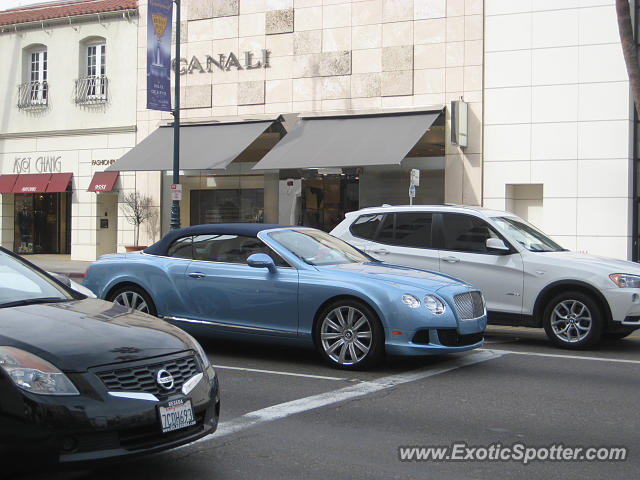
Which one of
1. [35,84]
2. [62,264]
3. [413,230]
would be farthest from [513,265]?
[35,84]

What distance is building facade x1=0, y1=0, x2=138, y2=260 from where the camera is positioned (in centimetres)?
2716

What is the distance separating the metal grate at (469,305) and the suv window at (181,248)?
3290 millimetres

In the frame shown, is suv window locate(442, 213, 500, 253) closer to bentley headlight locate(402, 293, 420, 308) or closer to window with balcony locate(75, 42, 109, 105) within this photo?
bentley headlight locate(402, 293, 420, 308)

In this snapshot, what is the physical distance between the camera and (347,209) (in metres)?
24.2

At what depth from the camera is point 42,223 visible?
31.2 m

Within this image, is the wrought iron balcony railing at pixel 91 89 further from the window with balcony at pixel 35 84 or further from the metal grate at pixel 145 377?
the metal grate at pixel 145 377

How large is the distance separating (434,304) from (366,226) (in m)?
3.76

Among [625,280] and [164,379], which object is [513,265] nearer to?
[625,280]

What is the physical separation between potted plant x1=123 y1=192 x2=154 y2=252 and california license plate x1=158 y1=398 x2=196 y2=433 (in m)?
22.4

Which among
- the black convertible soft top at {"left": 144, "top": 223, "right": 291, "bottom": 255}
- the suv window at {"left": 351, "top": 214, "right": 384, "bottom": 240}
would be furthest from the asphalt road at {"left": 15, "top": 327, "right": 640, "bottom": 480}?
the suv window at {"left": 351, "top": 214, "right": 384, "bottom": 240}

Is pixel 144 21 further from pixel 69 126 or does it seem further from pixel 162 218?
pixel 162 218

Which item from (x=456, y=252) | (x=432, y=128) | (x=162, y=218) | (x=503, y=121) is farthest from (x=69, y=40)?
(x=456, y=252)

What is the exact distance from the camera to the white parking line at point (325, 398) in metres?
6.07

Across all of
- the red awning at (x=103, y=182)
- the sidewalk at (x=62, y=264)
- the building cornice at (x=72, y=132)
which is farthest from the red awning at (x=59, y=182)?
the sidewalk at (x=62, y=264)
